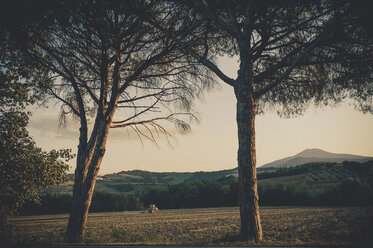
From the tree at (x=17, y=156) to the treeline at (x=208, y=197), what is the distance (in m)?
35.4

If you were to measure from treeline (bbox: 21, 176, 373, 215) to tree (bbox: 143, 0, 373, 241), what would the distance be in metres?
34.6

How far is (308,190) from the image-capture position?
43812 millimetres

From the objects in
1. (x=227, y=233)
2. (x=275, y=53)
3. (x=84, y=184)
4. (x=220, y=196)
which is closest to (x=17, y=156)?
(x=84, y=184)

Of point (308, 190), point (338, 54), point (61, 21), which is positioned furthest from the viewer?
point (308, 190)

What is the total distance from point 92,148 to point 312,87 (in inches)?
300

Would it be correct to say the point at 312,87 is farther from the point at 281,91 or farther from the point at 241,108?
the point at 241,108

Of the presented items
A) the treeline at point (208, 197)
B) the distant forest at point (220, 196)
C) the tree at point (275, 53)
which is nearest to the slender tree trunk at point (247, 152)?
the tree at point (275, 53)

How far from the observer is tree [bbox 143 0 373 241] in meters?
6.08

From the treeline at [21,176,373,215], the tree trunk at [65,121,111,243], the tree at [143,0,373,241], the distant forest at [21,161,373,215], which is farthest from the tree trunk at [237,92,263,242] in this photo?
the distant forest at [21,161,373,215]

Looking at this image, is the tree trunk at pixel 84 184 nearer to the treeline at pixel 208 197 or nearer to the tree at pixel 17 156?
the tree at pixel 17 156

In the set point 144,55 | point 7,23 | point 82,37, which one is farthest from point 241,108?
point 7,23

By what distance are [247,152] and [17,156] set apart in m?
5.85

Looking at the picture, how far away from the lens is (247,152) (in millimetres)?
6035

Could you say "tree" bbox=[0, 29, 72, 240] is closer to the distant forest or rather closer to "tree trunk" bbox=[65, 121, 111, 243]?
"tree trunk" bbox=[65, 121, 111, 243]
